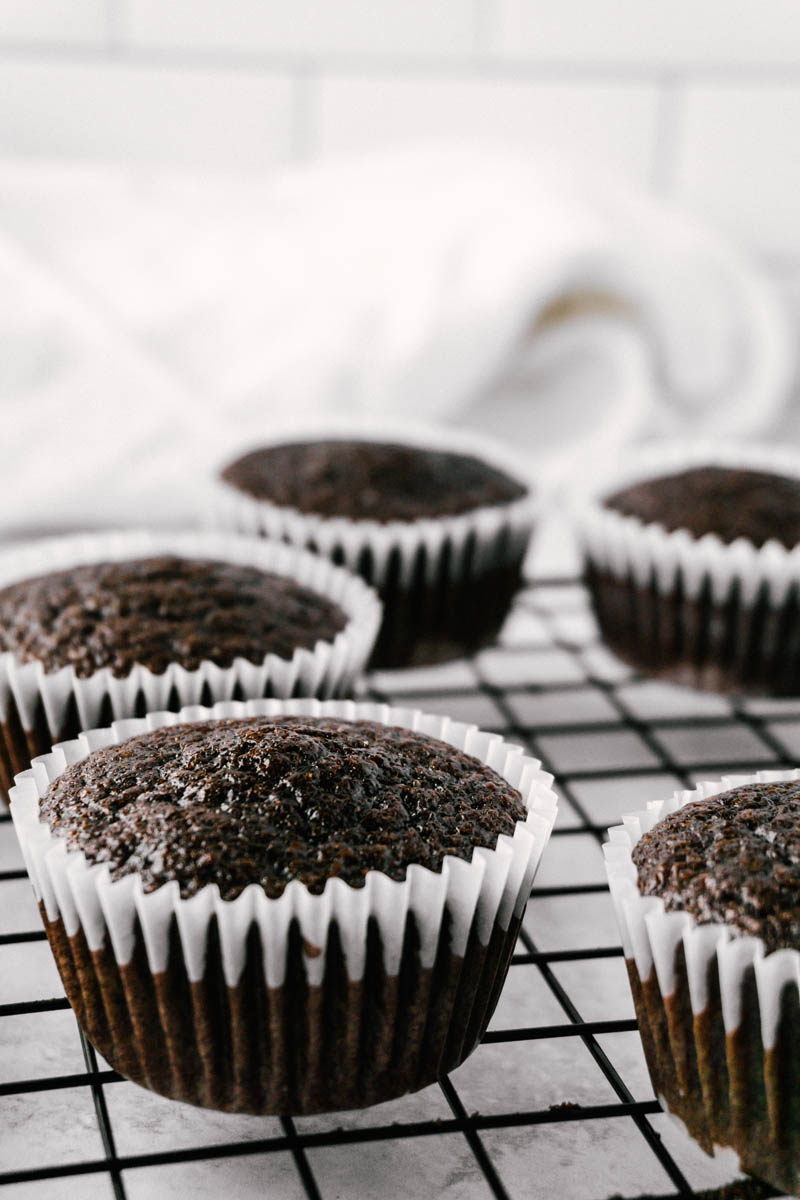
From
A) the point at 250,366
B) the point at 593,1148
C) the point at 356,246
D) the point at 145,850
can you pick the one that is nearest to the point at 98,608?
the point at 145,850

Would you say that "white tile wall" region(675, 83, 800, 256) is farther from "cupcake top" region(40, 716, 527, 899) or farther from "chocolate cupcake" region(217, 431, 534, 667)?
"cupcake top" region(40, 716, 527, 899)

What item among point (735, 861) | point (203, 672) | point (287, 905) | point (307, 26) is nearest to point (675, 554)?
point (203, 672)

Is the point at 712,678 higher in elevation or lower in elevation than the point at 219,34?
lower

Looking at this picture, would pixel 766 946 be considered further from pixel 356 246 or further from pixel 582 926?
pixel 356 246

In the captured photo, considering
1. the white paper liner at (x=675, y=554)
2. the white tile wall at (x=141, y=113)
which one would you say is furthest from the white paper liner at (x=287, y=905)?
the white tile wall at (x=141, y=113)

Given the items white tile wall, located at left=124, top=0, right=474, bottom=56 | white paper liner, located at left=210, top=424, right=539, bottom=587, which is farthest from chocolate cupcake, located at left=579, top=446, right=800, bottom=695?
white tile wall, located at left=124, top=0, right=474, bottom=56

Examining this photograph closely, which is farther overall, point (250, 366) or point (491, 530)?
point (250, 366)

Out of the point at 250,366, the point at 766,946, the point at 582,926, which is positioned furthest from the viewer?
the point at 250,366

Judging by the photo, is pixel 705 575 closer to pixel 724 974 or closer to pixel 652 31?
pixel 724 974
